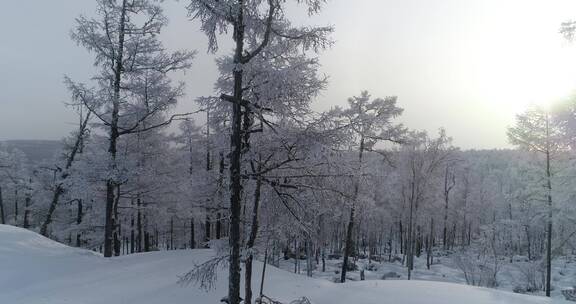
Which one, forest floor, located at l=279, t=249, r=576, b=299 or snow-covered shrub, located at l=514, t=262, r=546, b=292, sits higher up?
snow-covered shrub, located at l=514, t=262, r=546, b=292

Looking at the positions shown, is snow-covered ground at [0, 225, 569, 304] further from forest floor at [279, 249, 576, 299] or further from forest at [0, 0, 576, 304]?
forest floor at [279, 249, 576, 299]

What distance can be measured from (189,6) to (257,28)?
53.3 inches

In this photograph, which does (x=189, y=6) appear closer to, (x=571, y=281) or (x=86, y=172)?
(x=86, y=172)

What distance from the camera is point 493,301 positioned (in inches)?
418

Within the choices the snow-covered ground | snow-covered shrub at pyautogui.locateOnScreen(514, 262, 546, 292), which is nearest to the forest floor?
snow-covered shrub at pyautogui.locateOnScreen(514, 262, 546, 292)

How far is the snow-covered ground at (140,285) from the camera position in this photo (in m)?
9.74

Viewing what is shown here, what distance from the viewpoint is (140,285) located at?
10.7 metres

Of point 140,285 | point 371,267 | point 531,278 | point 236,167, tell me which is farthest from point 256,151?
point 371,267

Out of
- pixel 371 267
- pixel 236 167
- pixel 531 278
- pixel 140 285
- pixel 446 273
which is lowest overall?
pixel 371 267

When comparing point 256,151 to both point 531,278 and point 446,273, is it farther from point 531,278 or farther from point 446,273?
point 446,273

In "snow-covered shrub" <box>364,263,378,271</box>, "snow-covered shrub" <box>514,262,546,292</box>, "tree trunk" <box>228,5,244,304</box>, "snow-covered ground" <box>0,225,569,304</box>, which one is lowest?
"snow-covered shrub" <box>364,263,378,271</box>

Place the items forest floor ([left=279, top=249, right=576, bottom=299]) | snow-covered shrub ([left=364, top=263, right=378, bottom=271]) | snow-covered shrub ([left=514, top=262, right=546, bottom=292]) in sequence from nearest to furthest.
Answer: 1. snow-covered shrub ([left=514, top=262, right=546, bottom=292])
2. forest floor ([left=279, top=249, right=576, bottom=299])
3. snow-covered shrub ([left=364, top=263, right=378, bottom=271])

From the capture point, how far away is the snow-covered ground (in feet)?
32.0

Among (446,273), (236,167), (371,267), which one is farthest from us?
(371,267)
